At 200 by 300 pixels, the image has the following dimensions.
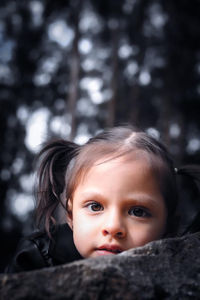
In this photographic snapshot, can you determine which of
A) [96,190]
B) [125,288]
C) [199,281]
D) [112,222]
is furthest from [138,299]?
[96,190]

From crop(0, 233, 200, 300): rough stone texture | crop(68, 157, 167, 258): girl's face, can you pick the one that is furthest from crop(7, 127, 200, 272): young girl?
crop(0, 233, 200, 300): rough stone texture

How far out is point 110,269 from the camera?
2.95 ft

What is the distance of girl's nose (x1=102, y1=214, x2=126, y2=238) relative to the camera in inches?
56.4

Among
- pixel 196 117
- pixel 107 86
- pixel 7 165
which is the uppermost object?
pixel 107 86

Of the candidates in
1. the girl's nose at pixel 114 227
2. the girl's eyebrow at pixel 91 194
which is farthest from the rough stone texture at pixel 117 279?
the girl's eyebrow at pixel 91 194

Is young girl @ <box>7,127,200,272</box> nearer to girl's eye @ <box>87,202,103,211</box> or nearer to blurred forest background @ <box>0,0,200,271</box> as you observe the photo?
girl's eye @ <box>87,202,103,211</box>

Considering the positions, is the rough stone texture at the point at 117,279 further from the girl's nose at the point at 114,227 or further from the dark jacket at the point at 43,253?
the dark jacket at the point at 43,253

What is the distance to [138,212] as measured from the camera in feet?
5.13

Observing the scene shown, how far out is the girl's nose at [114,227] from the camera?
1.43m

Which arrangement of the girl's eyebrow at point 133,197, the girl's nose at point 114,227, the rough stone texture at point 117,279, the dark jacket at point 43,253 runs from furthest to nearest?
the dark jacket at point 43,253 < the girl's eyebrow at point 133,197 < the girl's nose at point 114,227 < the rough stone texture at point 117,279

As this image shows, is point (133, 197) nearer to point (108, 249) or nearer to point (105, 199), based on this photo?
point (105, 199)

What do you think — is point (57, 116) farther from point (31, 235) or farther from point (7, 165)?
point (31, 235)

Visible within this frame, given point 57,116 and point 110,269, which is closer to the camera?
point 110,269

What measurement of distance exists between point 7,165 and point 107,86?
4.11m
